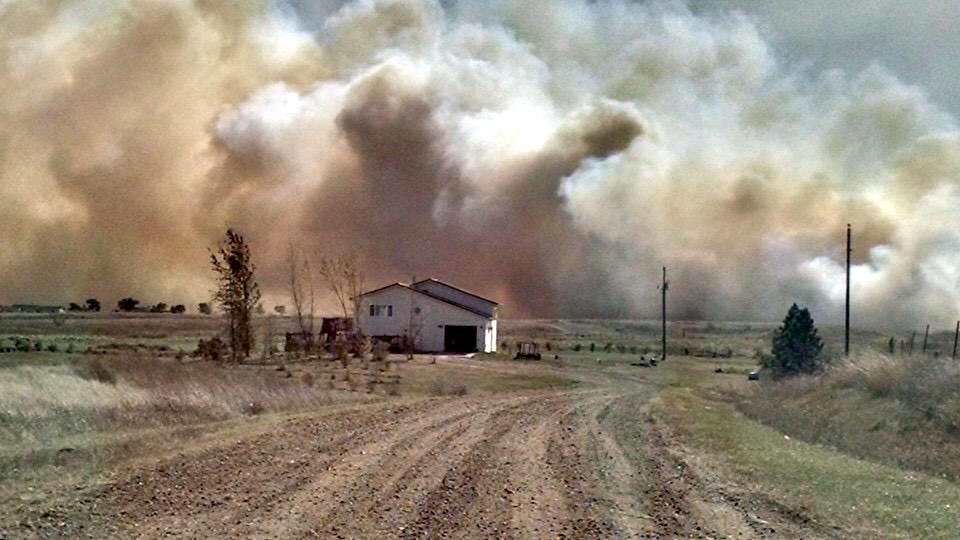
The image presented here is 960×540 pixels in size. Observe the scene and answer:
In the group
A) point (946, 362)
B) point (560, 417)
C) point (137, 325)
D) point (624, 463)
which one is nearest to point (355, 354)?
point (560, 417)

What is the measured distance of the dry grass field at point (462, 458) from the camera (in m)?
10.1

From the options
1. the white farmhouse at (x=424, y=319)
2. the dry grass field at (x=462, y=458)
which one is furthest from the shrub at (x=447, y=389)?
the white farmhouse at (x=424, y=319)

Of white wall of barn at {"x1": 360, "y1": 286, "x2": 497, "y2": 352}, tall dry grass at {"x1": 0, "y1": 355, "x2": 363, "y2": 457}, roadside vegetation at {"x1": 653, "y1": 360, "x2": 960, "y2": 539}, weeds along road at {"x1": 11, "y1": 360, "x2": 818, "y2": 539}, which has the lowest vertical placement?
roadside vegetation at {"x1": 653, "y1": 360, "x2": 960, "y2": 539}

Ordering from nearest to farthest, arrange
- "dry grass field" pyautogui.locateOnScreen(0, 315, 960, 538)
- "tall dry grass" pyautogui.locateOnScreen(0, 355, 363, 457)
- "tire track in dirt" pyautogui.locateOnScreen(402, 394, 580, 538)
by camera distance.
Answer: "tire track in dirt" pyautogui.locateOnScreen(402, 394, 580, 538)
"dry grass field" pyautogui.locateOnScreen(0, 315, 960, 538)
"tall dry grass" pyautogui.locateOnScreen(0, 355, 363, 457)

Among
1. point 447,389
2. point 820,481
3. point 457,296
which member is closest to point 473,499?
point 820,481

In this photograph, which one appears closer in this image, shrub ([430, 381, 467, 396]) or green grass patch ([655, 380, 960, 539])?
green grass patch ([655, 380, 960, 539])

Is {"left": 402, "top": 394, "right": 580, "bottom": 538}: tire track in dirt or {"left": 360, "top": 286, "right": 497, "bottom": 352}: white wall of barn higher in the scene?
{"left": 360, "top": 286, "right": 497, "bottom": 352}: white wall of barn

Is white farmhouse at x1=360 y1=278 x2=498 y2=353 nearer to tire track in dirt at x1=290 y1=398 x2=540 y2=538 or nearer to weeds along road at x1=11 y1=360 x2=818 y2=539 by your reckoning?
tire track in dirt at x1=290 y1=398 x2=540 y2=538

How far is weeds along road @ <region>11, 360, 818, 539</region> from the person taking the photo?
9.70 metres

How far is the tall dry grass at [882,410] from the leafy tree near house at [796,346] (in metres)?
10.0

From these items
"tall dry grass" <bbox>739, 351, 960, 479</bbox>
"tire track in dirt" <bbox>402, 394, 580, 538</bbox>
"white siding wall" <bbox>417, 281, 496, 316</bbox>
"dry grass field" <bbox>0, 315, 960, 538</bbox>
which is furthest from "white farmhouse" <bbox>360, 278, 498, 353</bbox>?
"tire track in dirt" <bbox>402, 394, 580, 538</bbox>

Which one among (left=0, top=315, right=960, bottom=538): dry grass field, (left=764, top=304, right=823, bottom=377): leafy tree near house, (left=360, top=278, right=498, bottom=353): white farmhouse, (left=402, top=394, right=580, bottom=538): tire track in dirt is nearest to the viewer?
(left=402, top=394, right=580, bottom=538): tire track in dirt

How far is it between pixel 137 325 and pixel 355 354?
152ft

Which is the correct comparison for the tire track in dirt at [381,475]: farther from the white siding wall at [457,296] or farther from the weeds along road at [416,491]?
the white siding wall at [457,296]
